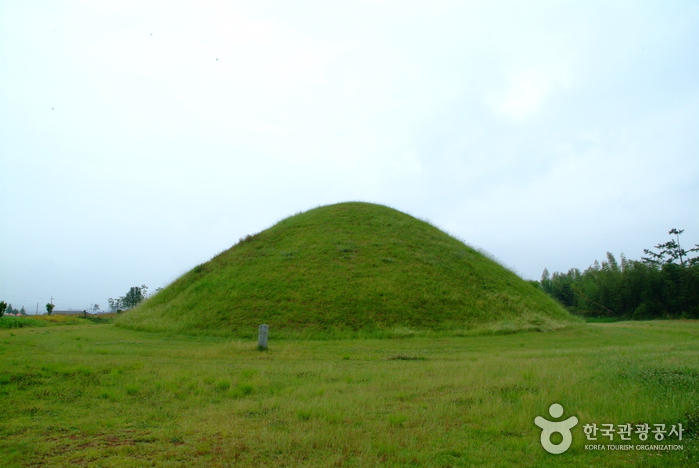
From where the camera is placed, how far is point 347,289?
82.4ft

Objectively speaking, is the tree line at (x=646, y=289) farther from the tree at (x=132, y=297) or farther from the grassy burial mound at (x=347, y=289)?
the tree at (x=132, y=297)

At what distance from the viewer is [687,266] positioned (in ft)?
160

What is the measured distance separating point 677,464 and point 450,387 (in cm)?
409

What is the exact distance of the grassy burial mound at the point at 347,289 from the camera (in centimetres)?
2223

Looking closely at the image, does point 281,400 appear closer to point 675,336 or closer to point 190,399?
point 190,399

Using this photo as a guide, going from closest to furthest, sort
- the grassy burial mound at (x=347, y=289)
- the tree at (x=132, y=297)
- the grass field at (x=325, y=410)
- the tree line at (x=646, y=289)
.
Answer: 1. the grass field at (x=325, y=410)
2. the grassy burial mound at (x=347, y=289)
3. the tree line at (x=646, y=289)
4. the tree at (x=132, y=297)

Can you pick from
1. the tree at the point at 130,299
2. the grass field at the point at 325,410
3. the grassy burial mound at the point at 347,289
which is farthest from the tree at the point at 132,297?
the grass field at the point at 325,410

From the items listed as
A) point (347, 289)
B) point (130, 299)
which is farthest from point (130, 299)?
point (347, 289)

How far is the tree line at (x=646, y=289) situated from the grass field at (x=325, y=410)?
42468 millimetres

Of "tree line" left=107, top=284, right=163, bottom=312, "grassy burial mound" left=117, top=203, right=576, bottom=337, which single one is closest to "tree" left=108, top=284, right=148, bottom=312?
"tree line" left=107, top=284, right=163, bottom=312

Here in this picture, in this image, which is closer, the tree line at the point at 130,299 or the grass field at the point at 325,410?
the grass field at the point at 325,410

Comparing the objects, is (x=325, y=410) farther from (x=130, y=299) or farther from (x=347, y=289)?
(x=130, y=299)

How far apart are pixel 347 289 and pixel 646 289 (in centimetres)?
3846

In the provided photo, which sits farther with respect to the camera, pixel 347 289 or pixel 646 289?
pixel 646 289
